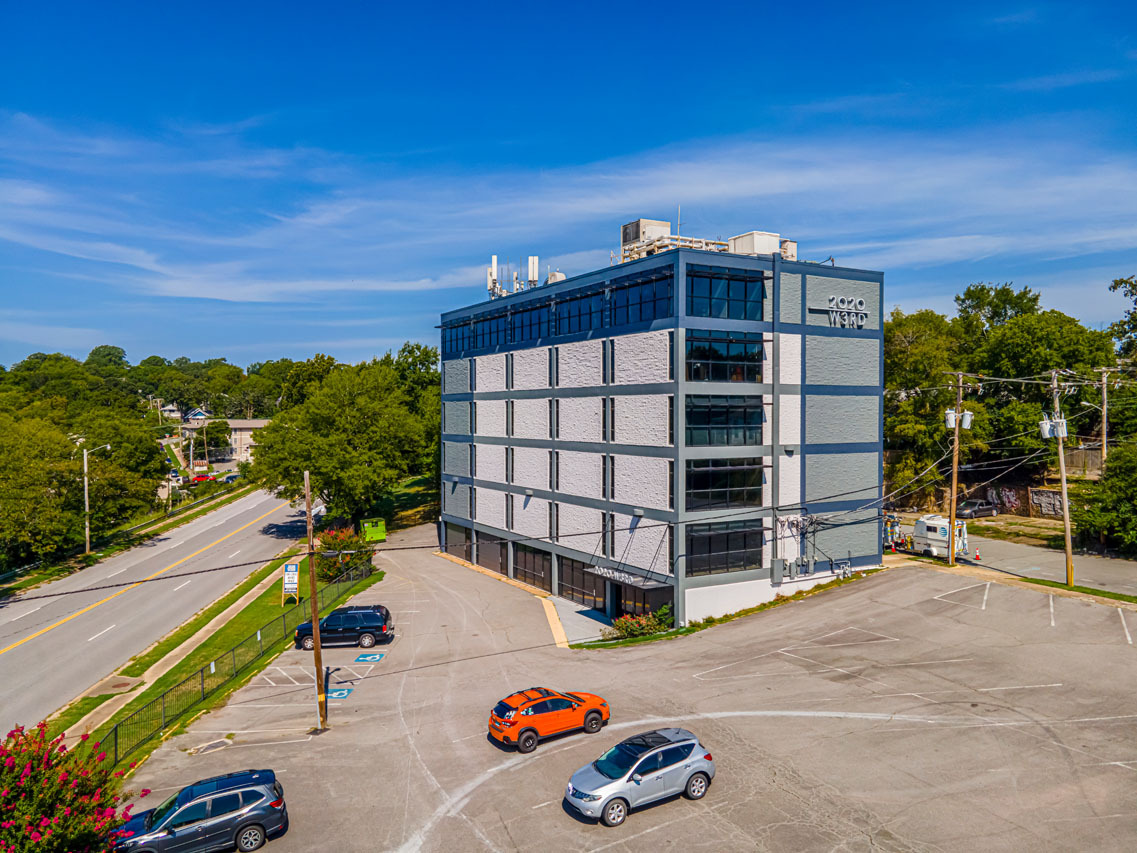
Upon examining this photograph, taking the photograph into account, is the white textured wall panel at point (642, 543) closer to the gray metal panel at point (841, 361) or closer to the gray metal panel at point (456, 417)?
the gray metal panel at point (841, 361)

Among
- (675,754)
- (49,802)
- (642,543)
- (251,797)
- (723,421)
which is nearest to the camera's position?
(49,802)

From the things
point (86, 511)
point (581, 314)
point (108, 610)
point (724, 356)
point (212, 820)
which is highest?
point (581, 314)

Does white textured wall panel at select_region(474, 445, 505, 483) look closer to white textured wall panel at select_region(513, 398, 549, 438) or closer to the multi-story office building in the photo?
white textured wall panel at select_region(513, 398, 549, 438)

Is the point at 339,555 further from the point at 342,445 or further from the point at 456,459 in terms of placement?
the point at 342,445

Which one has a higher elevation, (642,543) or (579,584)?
(642,543)

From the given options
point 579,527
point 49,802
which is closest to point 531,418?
point 579,527

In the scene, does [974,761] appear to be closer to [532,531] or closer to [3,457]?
[532,531]

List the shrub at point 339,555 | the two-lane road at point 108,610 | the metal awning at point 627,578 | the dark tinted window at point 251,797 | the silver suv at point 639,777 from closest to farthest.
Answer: the dark tinted window at point 251,797, the silver suv at point 639,777, the two-lane road at point 108,610, the metal awning at point 627,578, the shrub at point 339,555

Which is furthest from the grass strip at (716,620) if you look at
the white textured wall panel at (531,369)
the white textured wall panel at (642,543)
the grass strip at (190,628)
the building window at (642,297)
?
the grass strip at (190,628)

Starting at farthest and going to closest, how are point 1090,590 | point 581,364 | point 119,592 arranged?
point 119,592
point 581,364
point 1090,590
